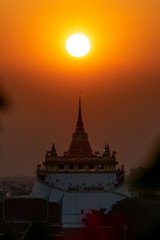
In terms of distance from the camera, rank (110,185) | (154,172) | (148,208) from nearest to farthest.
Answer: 1. (154,172)
2. (148,208)
3. (110,185)

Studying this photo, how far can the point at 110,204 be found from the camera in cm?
7806

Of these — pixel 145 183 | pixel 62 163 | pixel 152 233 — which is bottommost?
pixel 152 233

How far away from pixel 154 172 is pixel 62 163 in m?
63.8

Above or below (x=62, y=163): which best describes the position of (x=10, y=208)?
below

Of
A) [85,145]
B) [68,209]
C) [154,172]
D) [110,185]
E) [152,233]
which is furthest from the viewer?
[85,145]

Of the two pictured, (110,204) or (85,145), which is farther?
(85,145)

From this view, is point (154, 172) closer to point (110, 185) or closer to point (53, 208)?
point (53, 208)

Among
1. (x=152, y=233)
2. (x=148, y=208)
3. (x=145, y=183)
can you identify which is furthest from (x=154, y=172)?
(x=148, y=208)

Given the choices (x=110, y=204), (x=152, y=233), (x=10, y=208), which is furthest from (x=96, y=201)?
(x=152, y=233)

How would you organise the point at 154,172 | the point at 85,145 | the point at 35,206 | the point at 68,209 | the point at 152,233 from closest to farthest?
the point at 154,172 → the point at 152,233 → the point at 35,206 → the point at 68,209 → the point at 85,145

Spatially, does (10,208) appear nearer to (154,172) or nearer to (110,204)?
(110,204)

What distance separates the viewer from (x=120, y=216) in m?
68.2

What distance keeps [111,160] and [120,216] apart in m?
21.8

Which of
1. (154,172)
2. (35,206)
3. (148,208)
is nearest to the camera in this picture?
(154,172)
